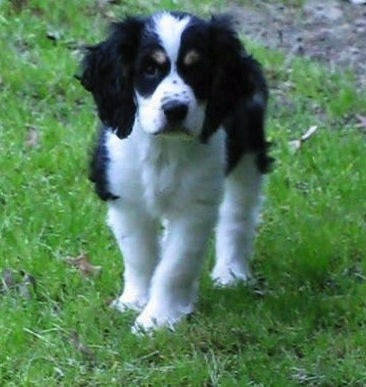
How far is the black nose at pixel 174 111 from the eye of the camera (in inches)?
196

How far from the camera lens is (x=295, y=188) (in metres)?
6.93

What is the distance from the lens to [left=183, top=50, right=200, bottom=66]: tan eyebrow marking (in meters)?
5.09

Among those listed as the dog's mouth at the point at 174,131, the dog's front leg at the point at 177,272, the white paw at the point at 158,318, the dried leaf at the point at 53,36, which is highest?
the dog's mouth at the point at 174,131

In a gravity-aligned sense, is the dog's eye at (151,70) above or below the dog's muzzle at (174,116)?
above

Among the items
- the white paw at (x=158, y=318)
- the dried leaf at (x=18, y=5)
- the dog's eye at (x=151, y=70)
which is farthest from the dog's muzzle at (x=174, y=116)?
the dried leaf at (x=18, y=5)

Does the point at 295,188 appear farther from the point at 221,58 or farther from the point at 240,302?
the point at 221,58

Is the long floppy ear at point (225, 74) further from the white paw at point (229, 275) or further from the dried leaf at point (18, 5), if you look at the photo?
A: the dried leaf at point (18, 5)

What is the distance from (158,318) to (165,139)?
0.74 metres

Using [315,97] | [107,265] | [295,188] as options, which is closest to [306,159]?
[295,188]

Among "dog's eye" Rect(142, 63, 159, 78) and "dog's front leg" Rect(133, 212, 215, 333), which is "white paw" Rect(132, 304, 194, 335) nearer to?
"dog's front leg" Rect(133, 212, 215, 333)

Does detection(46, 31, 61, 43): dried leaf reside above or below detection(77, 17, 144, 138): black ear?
below

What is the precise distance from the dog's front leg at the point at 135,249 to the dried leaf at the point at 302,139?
1913mm

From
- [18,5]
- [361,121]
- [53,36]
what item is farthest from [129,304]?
[18,5]

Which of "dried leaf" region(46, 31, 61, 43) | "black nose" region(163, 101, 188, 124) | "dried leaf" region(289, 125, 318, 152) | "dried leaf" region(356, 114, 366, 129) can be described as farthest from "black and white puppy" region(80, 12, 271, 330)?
"dried leaf" region(46, 31, 61, 43)
